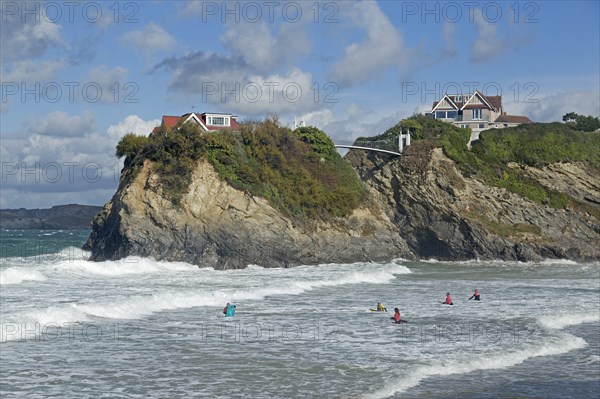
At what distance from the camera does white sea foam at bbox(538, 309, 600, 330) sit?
86.2 ft

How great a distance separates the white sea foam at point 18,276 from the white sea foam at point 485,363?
87.5 feet

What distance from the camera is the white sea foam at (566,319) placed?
86.2ft

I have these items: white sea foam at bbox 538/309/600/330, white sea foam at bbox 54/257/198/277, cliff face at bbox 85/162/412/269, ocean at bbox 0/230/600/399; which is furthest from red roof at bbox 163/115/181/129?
white sea foam at bbox 538/309/600/330

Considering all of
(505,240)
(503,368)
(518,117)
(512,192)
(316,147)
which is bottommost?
(503,368)

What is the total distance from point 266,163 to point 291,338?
32236 millimetres

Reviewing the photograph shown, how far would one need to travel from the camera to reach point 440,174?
5788cm

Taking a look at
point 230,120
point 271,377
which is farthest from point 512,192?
point 271,377

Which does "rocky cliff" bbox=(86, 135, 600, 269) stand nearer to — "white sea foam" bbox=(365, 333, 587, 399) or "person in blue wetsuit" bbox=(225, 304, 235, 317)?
"person in blue wetsuit" bbox=(225, 304, 235, 317)

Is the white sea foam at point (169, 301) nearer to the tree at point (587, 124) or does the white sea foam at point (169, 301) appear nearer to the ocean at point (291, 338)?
the ocean at point (291, 338)

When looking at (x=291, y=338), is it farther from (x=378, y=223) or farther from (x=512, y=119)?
(x=512, y=119)

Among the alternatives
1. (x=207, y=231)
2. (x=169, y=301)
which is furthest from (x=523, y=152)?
(x=169, y=301)

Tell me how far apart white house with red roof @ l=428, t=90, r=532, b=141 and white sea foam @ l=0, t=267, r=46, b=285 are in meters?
53.0

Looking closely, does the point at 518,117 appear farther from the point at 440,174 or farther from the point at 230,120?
the point at 230,120

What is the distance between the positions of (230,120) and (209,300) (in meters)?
35.7
